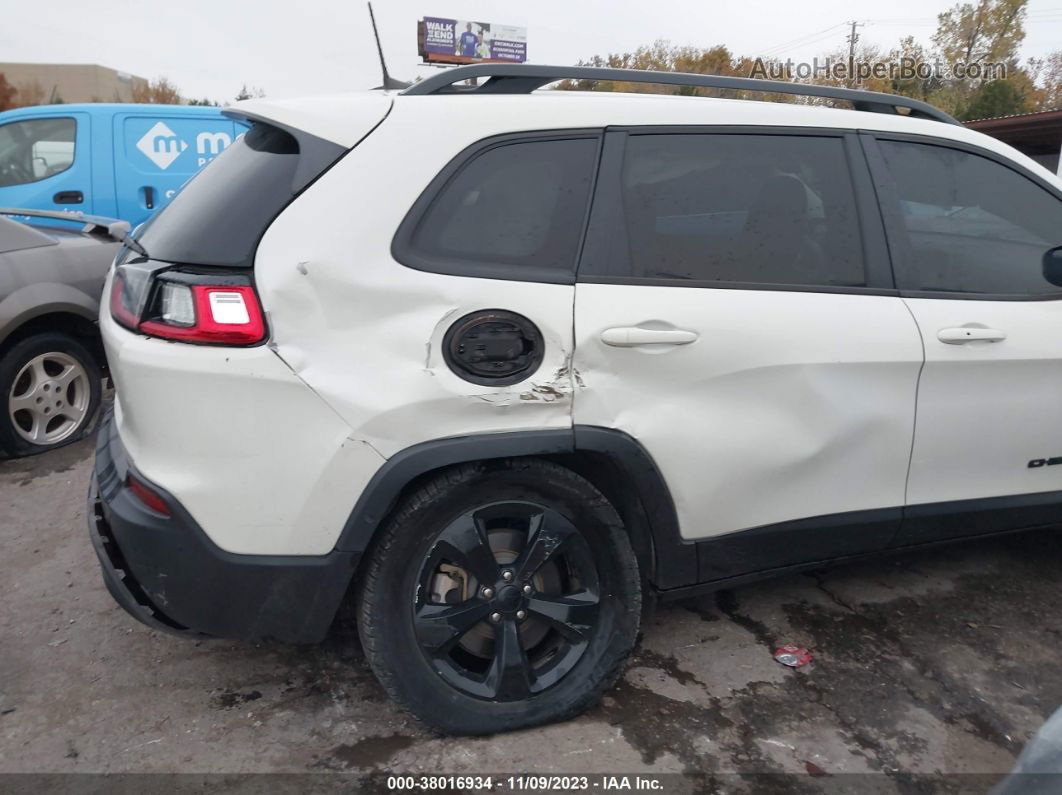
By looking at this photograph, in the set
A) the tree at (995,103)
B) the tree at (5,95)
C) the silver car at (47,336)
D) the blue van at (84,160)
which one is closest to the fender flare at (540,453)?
the silver car at (47,336)

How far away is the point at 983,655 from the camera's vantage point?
3002mm

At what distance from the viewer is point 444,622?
2.38 m

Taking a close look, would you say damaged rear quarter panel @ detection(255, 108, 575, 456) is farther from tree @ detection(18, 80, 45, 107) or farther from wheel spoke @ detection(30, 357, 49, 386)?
tree @ detection(18, 80, 45, 107)

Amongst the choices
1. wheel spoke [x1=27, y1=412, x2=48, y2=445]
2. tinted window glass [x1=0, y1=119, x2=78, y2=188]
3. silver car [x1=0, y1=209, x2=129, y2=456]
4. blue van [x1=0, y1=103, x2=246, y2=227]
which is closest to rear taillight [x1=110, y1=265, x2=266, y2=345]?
silver car [x1=0, y1=209, x2=129, y2=456]

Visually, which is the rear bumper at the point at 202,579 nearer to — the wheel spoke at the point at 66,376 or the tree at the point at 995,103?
the wheel spoke at the point at 66,376

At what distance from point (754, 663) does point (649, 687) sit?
40 centimetres

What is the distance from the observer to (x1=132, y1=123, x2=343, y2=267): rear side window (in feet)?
7.25

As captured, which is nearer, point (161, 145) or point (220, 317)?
point (220, 317)

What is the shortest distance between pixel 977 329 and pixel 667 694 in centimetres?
154

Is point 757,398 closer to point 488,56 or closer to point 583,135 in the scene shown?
point 583,135

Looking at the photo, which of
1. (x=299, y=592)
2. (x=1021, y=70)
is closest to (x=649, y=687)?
(x=299, y=592)

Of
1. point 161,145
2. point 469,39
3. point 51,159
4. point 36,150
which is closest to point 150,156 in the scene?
point 161,145

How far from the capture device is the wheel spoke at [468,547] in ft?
7.70

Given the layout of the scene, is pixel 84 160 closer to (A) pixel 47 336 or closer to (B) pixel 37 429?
(A) pixel 47 336
